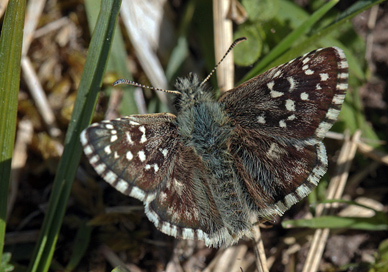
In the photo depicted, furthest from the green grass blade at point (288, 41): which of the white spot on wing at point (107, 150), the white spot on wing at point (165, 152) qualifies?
the white spot on wing at point (107, 150)

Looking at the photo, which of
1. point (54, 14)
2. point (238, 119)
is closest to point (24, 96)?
point (54, 14)

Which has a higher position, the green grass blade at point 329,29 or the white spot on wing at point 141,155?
the green grass blade at point 329,29

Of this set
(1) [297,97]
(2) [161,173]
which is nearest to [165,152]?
(2) [161,173]

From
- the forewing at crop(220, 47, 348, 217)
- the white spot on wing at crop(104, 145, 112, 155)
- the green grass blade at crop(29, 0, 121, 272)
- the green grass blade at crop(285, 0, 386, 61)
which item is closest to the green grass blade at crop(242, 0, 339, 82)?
the green grass blade at crop(285, 0, 386, 61)

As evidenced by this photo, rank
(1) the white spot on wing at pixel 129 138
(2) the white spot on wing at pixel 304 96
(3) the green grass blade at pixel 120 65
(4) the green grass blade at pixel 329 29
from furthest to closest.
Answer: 1. (3) the green grass blade at pixel 120 65
2. (4) the green grass blade at pixel 329 29
3. (2) the white spot on wing at pixel 304 96
4. (1) the white spot on wing at pixel 129 138

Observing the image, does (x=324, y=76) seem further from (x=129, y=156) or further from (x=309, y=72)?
(x=129, y=156)

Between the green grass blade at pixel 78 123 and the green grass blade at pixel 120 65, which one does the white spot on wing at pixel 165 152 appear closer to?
the green grass blade at pixel 78 123

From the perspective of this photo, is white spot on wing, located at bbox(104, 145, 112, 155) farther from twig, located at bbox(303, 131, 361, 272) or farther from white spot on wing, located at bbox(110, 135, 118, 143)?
twig, located at bbox(303, 131, 361, 272)
